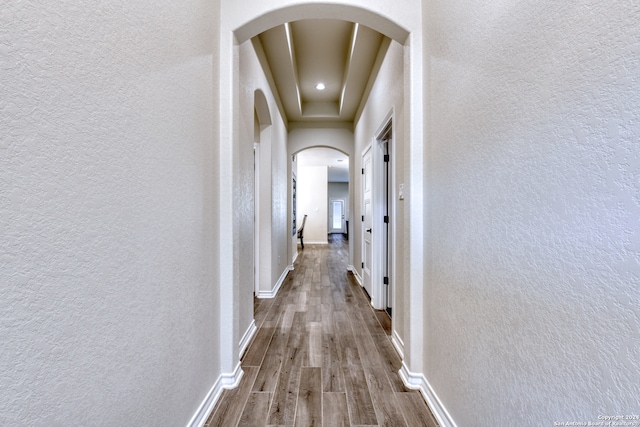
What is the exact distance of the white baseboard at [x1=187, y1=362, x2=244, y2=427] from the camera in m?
1.42

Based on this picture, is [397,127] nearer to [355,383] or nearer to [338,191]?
[355,383]

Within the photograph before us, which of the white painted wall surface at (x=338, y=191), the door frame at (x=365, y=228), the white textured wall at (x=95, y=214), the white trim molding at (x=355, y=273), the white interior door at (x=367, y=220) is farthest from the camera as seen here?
the white painted wall surface at (x=338, y=191)

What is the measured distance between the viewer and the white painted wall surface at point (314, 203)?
1028 centimetres

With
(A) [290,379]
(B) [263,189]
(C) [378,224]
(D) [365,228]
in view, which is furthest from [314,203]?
(A) [290,379]

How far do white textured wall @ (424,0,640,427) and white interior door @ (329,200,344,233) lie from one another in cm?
1379

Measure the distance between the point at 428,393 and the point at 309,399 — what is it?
70cm

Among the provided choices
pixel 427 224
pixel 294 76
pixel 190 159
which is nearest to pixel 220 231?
pixel 190 159

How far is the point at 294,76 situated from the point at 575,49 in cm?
332

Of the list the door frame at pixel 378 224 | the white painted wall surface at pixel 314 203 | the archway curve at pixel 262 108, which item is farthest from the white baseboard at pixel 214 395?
the white painted wall surface at pixel 314 203

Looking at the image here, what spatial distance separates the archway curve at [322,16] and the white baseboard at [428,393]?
7.27ft

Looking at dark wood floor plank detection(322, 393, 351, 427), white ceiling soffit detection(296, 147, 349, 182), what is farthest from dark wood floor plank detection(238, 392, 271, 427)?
white ceiling soffit detection(296, 147, 349, 182)

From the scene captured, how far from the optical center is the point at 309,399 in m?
1.67

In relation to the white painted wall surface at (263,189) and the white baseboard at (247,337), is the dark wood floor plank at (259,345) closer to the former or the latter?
the white baseboard at (247,337)

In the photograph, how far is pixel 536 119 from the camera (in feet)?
2.79
